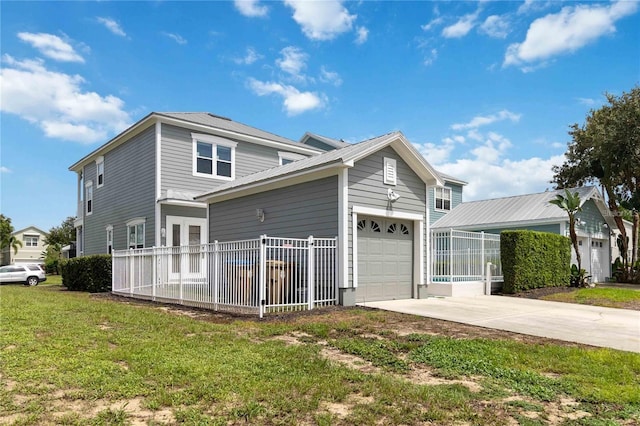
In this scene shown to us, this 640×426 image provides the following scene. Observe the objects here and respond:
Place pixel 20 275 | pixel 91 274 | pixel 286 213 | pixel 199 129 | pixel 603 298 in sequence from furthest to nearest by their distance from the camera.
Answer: pixel 20 275 → pixel 199 129 → pixel 91 274 → pixel 603 298 → pixel 286 213

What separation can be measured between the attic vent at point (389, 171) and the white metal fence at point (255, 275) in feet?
8.31

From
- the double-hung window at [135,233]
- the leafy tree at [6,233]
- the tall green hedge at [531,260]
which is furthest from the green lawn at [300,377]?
the leafy tree at [6,233]

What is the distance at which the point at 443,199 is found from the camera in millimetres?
27422

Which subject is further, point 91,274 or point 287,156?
point 287,156

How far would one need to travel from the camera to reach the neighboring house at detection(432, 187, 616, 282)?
64.2 ft

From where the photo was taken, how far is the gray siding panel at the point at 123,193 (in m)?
18.0

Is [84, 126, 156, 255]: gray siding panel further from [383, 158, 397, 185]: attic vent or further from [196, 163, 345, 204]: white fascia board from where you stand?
[383, 158, 397, 185]: attic vent

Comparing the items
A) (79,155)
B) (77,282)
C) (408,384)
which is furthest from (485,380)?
(79,155)

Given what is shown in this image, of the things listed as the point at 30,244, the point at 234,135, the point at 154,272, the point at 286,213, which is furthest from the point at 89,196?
the point at 30,244

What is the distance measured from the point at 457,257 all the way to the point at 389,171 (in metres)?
4.88

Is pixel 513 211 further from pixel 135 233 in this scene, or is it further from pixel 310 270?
pixel 135 233

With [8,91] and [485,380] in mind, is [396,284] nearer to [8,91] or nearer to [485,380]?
[485,380]

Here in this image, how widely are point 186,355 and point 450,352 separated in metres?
3.57

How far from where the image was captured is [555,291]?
15.8 m
